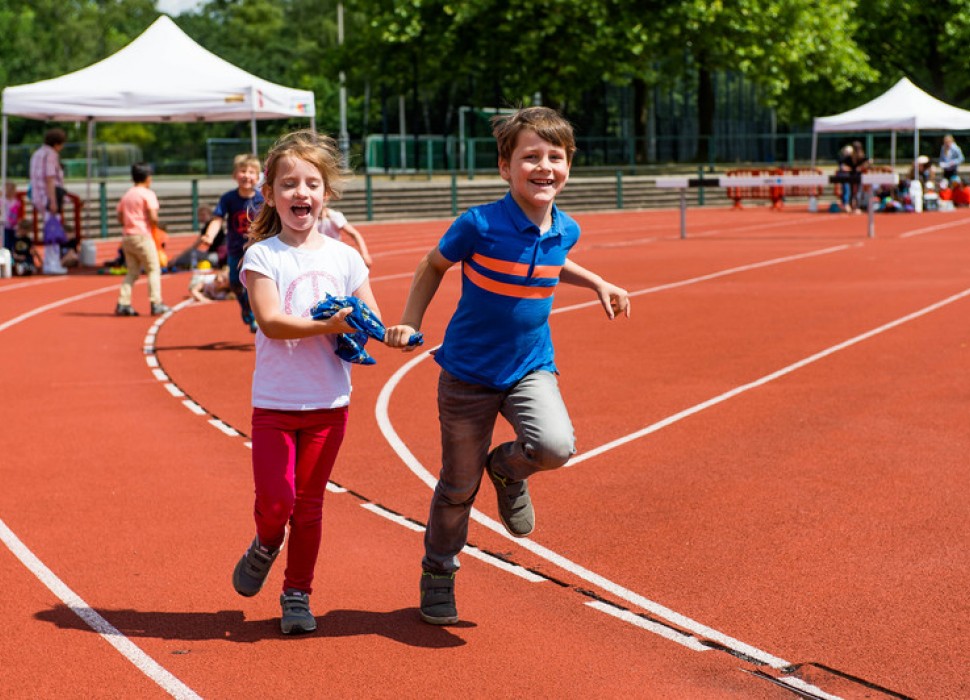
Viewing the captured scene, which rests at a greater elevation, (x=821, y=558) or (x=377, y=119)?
(x=377, y=119)

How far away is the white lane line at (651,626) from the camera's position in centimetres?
506

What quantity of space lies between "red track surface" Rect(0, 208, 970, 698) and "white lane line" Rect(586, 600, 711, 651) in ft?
0.04

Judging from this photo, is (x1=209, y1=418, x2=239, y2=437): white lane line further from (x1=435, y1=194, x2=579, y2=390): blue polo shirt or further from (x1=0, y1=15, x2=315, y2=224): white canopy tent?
(x1=0, y1=15, x2=315, y2=224): white canopy tent

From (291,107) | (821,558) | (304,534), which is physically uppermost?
(291,107)

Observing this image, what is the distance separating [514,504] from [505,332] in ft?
2.24

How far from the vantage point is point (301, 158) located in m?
5.01

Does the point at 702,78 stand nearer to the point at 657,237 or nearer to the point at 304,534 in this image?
the point at 657,237

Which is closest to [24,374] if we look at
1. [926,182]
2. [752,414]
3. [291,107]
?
[752,414]

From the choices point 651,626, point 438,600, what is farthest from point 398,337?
point 651,626

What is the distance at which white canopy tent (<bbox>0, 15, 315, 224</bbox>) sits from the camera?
2181 centimetres

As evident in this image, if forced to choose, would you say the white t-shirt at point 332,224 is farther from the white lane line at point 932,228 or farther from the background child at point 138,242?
the white lane line at point 932,228

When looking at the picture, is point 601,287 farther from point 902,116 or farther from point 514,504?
point 902,116

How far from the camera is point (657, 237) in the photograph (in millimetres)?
27875

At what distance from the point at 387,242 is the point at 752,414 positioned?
19026 mm
